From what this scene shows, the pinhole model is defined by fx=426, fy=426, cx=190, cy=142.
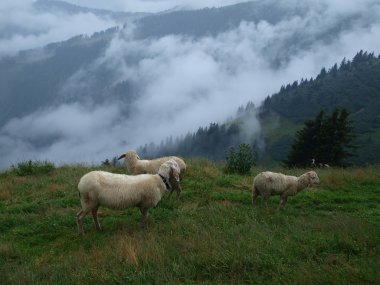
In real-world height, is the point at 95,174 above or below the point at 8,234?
above

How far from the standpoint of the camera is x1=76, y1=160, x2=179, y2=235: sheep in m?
12.0

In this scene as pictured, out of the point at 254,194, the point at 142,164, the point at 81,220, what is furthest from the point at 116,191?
the point at 254,194

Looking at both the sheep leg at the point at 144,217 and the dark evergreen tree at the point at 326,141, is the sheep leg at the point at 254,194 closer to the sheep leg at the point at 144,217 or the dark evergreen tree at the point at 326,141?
the sheep leg at the point at 144,217

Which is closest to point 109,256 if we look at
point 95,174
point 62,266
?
point 62,266

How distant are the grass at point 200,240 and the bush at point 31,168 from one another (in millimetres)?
3167

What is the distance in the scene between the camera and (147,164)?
1716 cm

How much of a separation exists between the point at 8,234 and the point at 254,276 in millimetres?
7949

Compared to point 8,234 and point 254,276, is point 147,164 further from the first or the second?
point 254,276

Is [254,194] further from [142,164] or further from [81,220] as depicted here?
[81,220]

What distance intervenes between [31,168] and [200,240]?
13.5m

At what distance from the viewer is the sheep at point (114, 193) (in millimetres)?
12039

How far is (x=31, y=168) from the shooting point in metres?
20.8

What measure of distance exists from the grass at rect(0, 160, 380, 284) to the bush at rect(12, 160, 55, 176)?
125 inches

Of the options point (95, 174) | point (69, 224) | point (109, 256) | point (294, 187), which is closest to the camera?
point (109, 256)
